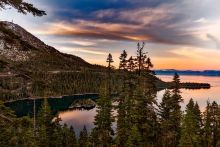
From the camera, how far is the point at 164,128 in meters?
51.5

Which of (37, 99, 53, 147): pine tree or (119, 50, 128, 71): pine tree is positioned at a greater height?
(119, 50, 128, 71): pine tree

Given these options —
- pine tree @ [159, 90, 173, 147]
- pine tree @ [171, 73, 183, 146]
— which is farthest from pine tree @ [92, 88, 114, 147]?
pine tree @ [171, 73, 183, 146]

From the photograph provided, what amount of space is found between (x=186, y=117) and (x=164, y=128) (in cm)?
840

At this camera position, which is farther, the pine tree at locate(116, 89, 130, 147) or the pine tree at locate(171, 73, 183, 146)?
the pine tree at locate(171, 73, 183, 146)

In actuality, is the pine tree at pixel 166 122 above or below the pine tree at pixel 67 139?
above

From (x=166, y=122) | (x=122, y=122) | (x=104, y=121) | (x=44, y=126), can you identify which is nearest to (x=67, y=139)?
(x=44, y=126)

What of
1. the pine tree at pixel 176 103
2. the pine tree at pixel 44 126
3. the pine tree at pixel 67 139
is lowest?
the pine tree at pixel 67 139

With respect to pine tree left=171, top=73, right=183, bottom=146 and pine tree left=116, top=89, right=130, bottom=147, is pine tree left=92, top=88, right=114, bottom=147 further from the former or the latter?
pine tree left=171, top=73, right=183, bottom=146

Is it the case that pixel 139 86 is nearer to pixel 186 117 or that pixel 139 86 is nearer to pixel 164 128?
pixel 164 128

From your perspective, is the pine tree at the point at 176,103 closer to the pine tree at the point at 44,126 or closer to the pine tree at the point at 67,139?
the pine tree at the point at 44,126

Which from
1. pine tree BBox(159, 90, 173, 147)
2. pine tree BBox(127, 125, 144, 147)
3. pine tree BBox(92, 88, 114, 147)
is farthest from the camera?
pine tree BBox(92, 88, 114, 147)

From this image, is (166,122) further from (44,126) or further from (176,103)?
(44,126)

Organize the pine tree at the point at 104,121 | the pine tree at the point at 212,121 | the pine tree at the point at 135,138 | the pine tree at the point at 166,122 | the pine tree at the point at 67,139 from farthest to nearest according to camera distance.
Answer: the pine tree at the point at 67,139, the pine tree at the point at 212,121, the pine tree at the point at 104,121, the pine tree at the point at 166,122, the pine tree at the point at 135,138

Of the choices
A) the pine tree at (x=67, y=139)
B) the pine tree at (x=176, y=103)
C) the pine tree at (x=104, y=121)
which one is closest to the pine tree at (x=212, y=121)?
the pine tree at (x=176, y=103)
